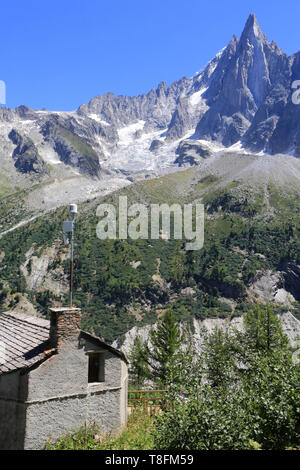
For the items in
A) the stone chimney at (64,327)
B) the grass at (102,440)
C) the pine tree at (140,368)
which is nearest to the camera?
the grass at (102,440)

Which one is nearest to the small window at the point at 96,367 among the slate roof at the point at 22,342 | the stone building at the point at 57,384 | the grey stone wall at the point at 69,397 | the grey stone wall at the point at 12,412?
the stone building at the point at 57,384

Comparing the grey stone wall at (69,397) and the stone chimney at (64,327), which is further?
the stone chimney at (64,327)

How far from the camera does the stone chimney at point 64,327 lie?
19.4 metres

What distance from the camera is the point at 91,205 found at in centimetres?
15488

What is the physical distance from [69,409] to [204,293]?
92593 mm

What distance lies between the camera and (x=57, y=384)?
19141 mm

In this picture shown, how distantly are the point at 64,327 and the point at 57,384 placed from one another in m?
2.80

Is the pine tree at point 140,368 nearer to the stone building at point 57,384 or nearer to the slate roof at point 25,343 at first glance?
the slate roof at point 25,343

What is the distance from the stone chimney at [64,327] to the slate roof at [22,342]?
674 millimetres

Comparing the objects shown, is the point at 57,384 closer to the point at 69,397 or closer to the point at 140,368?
the point at 69,397

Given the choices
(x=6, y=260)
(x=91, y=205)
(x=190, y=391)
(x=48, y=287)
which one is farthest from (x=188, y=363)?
(x=91, y=205)

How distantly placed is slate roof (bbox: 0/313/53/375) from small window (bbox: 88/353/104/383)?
10.1 feet

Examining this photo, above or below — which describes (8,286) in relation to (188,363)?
above
